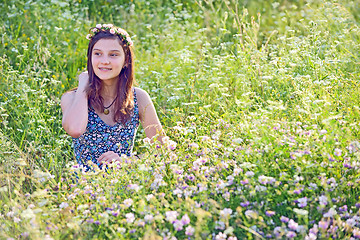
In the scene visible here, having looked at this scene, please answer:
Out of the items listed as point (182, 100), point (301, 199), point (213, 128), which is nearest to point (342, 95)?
point (213, 128)

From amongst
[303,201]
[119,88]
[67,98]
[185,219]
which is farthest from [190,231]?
[67,98]

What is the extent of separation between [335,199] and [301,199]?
0.22 meters

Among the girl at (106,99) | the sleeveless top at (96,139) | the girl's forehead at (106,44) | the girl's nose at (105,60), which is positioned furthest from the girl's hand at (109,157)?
the girl's forehead at (106,44)

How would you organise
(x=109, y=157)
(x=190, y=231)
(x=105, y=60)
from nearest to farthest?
(x=190, y=231) < (x=109, y=157) < (x=105, y=60)

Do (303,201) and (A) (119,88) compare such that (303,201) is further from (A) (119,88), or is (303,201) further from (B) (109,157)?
(A) (119,88)

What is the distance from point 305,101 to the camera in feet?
10.6

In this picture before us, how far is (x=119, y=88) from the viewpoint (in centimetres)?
380

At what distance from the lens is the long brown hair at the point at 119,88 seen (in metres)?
3.74

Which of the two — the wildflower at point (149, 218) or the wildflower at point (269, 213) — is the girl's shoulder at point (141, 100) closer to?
the wildflower at point (149, 218)

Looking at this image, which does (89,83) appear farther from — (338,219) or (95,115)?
(338,219)

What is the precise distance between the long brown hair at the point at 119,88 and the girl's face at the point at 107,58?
0.05 metres

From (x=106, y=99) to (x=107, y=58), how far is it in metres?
0.35

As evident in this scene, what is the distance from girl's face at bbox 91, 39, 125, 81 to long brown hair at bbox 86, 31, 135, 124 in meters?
0.05

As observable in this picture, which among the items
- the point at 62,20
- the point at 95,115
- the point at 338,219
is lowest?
the point at 338,219
